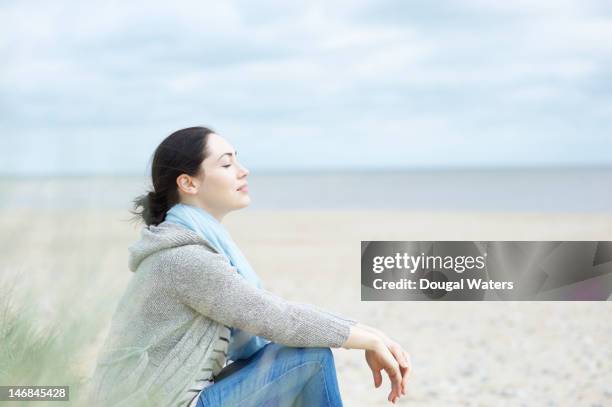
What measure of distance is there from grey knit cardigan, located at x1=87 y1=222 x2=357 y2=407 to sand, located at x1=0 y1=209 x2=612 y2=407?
1.44 feet

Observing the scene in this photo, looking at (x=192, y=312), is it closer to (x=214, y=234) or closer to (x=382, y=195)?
(x=214, y=234)

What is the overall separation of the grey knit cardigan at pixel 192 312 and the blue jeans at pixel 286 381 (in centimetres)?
5

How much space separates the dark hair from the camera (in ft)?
7.12

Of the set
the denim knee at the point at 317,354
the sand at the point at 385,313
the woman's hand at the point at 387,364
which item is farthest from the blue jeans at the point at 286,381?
the sand at the point at 385,313

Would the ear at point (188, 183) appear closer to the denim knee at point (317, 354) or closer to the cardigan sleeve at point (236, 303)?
the cardigan sleeve at point (236, 303)

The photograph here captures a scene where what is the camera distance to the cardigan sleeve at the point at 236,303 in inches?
73.2

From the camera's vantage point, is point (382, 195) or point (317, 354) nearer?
point (317, 354)

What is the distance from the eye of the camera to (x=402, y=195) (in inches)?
1398

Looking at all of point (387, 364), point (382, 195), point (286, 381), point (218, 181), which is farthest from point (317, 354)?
point (382, 195)

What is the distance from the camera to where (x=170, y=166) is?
7.13 ft

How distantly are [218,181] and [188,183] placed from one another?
0.08m

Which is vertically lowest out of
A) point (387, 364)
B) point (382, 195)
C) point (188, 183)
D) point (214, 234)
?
point (382, 195)

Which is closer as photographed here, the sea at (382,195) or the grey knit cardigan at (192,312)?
the sea at (382,195)

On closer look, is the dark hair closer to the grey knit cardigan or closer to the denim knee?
the grey knit cardigan
